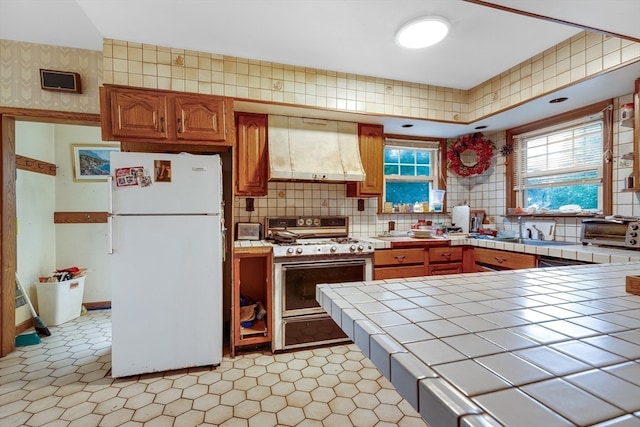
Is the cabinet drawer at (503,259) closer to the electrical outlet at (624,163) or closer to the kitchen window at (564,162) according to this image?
the kitchen window at (564,162)

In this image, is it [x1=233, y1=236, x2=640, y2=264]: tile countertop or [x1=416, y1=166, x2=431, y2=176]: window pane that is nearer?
[x1=233, y1=236, x2=640, y2=264]: tile countertop

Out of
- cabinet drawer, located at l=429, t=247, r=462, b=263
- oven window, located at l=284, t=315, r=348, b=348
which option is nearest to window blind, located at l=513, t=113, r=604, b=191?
cabinet drawer, located at l=429, t=247, r=462, b=263

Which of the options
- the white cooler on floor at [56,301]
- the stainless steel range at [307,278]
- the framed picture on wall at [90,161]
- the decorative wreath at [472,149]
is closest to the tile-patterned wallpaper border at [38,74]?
Result: the framed picture on wall at [90,161]

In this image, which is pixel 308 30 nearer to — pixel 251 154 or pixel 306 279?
pixel 251 154

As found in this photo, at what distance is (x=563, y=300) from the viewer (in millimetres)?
875

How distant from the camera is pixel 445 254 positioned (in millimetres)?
3004

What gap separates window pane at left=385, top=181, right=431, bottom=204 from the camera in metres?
3.62

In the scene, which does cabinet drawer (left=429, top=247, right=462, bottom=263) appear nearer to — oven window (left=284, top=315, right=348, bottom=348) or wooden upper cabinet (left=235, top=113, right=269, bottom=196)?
oven window (left=284, top=315, right=348, bottom=348)

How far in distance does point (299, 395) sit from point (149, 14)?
8.59 ft

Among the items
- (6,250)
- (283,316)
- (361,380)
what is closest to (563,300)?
(361,380)

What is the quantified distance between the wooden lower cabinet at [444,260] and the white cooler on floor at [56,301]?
12.0 ft

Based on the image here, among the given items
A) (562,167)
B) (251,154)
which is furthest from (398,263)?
(562,167)

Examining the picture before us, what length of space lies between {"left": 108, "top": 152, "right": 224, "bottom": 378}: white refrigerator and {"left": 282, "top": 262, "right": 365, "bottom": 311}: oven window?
1.82 feet

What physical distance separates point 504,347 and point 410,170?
3.29 m
